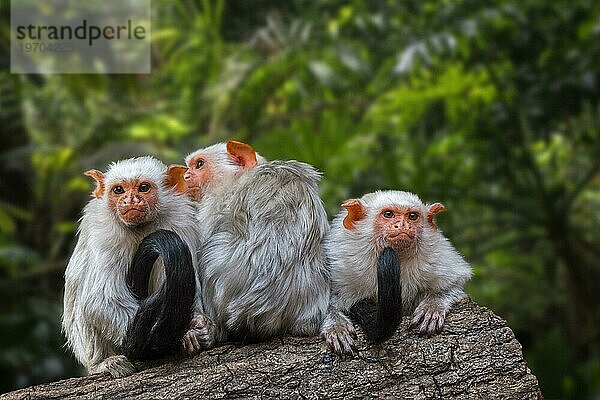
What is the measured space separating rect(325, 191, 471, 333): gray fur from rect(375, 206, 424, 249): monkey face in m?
0.02

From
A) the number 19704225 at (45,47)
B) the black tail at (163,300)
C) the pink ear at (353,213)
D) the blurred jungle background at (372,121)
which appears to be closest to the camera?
the black tail at (163,300)

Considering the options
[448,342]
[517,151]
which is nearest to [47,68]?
[517,151]

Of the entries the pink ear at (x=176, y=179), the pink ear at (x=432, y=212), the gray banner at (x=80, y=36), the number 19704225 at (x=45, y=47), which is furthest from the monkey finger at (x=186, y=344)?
the number 19704225 at (x=45, y=47)

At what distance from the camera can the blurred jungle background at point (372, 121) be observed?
241 inches

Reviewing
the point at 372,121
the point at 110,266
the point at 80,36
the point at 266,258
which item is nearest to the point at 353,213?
the point at 266,258

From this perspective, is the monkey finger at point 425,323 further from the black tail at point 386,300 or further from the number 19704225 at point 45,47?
the number 19704225 at point 45,47

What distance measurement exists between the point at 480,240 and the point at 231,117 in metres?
2.41

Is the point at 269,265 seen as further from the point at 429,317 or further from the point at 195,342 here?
the point at 429,317

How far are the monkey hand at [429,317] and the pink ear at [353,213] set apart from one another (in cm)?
38

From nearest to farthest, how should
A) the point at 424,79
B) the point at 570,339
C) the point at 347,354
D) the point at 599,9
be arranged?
the point at 347,354 < the point at 599,9 < the point at 424,79 < the point at 570,339

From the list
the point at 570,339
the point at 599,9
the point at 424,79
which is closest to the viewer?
the point at 599,9

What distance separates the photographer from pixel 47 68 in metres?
6.64

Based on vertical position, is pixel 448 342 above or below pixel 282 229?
below

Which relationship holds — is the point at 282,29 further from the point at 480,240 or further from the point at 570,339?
the point at 570,339
